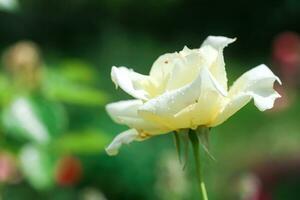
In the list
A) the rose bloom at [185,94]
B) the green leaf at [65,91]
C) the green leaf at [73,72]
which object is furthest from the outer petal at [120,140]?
the green leaf at [73,72]

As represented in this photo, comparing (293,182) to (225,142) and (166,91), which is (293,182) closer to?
(225,142)

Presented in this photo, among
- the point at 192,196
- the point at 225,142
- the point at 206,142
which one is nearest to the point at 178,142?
the point at 206,142

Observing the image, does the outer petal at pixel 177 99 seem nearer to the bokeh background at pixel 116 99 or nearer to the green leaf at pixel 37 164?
the bokeh background at pixel 116 99

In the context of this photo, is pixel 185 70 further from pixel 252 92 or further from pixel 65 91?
pixel 65 91

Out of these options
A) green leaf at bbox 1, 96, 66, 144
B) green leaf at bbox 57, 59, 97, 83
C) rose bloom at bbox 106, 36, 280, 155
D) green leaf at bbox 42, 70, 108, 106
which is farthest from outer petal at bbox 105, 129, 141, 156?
green leaf at bbox 57, 59, 97, 83

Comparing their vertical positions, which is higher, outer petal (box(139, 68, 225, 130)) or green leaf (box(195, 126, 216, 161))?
Result: outer petal (box(139, 68, 225, 130))

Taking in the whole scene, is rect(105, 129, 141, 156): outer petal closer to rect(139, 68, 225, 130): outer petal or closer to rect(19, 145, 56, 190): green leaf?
Result: rect(139, 68, 225, 130): outer petal
